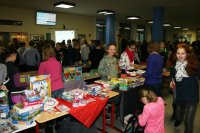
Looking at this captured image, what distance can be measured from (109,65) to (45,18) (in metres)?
6.15

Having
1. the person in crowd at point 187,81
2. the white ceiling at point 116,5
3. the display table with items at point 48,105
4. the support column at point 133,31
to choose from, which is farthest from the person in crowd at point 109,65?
the support column at point 133,31

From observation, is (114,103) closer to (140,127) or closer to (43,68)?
(140,127)

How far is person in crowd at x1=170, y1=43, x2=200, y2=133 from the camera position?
2.62 meters

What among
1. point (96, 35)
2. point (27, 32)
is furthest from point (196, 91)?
point (96, 35)

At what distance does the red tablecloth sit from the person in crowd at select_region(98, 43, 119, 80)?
0.92 metres

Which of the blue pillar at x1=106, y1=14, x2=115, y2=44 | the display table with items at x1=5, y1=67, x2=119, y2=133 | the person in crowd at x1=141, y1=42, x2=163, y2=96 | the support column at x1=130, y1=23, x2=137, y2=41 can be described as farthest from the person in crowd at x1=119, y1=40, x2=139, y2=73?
the support column at x1=130, y1=23, x2=137, y2=41

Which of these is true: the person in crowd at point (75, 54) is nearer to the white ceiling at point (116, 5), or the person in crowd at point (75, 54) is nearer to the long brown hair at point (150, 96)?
the white ceiling at point (116, 5)

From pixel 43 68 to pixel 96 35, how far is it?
30.2 ft

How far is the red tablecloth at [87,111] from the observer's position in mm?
2554

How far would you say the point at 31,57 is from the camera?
5.68 m

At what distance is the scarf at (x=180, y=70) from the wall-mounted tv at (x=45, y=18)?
7.18 meters

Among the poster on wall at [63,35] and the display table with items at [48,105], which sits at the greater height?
the poster on wall at [63,35]

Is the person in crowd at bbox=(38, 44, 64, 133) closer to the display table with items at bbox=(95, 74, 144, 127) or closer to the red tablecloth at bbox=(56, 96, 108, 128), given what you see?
the red tablecloth at bbox=(56, 96, 108, 128)

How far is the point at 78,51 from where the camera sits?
6.53 metres
